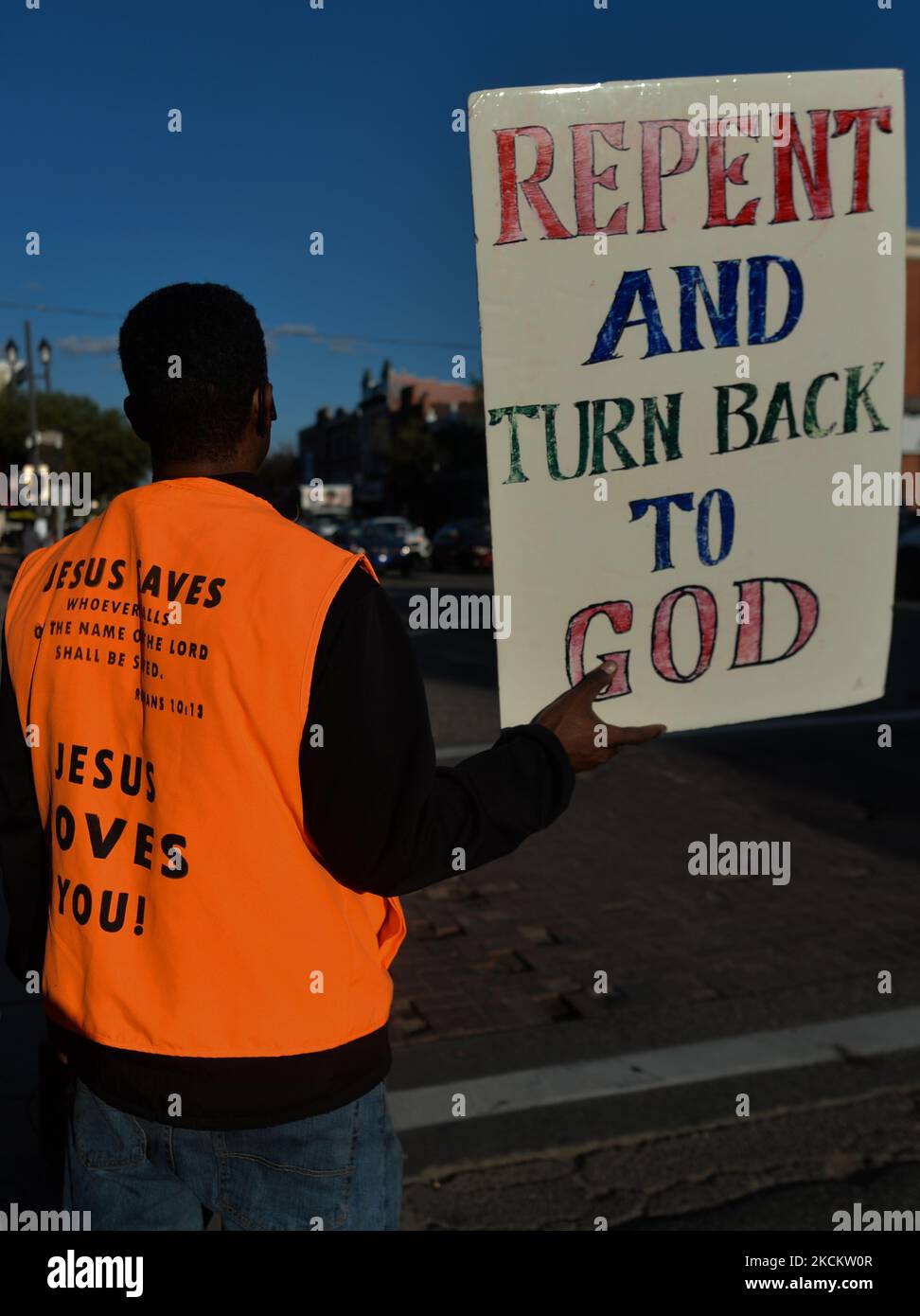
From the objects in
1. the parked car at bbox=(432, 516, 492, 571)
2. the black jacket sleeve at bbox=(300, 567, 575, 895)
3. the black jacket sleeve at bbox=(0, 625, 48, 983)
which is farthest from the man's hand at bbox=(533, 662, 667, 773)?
the parked car at bbox=(432, 516, 492, 571)

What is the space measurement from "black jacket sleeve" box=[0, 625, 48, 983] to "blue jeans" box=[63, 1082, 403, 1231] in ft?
0.87

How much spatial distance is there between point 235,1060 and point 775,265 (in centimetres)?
133

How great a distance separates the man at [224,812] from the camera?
151 centimetres

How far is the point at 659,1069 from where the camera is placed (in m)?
4.04

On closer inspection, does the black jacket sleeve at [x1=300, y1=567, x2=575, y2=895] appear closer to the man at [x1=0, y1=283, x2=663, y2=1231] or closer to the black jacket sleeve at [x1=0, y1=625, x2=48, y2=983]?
the man at [x1=0, y1=283, x2=663, y2=1231]

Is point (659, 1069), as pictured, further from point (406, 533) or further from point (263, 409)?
point (406, 533)

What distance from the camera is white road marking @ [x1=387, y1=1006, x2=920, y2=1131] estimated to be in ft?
12.6

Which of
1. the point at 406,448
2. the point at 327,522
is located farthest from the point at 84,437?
the point at 406,448

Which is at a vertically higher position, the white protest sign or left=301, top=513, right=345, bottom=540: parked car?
the white protest sign

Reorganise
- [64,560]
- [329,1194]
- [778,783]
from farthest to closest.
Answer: [778,783] → [64,560] → [329,1194]

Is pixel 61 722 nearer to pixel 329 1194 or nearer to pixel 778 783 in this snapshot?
pixel 329 1194

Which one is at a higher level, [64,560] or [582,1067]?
[64,560]
